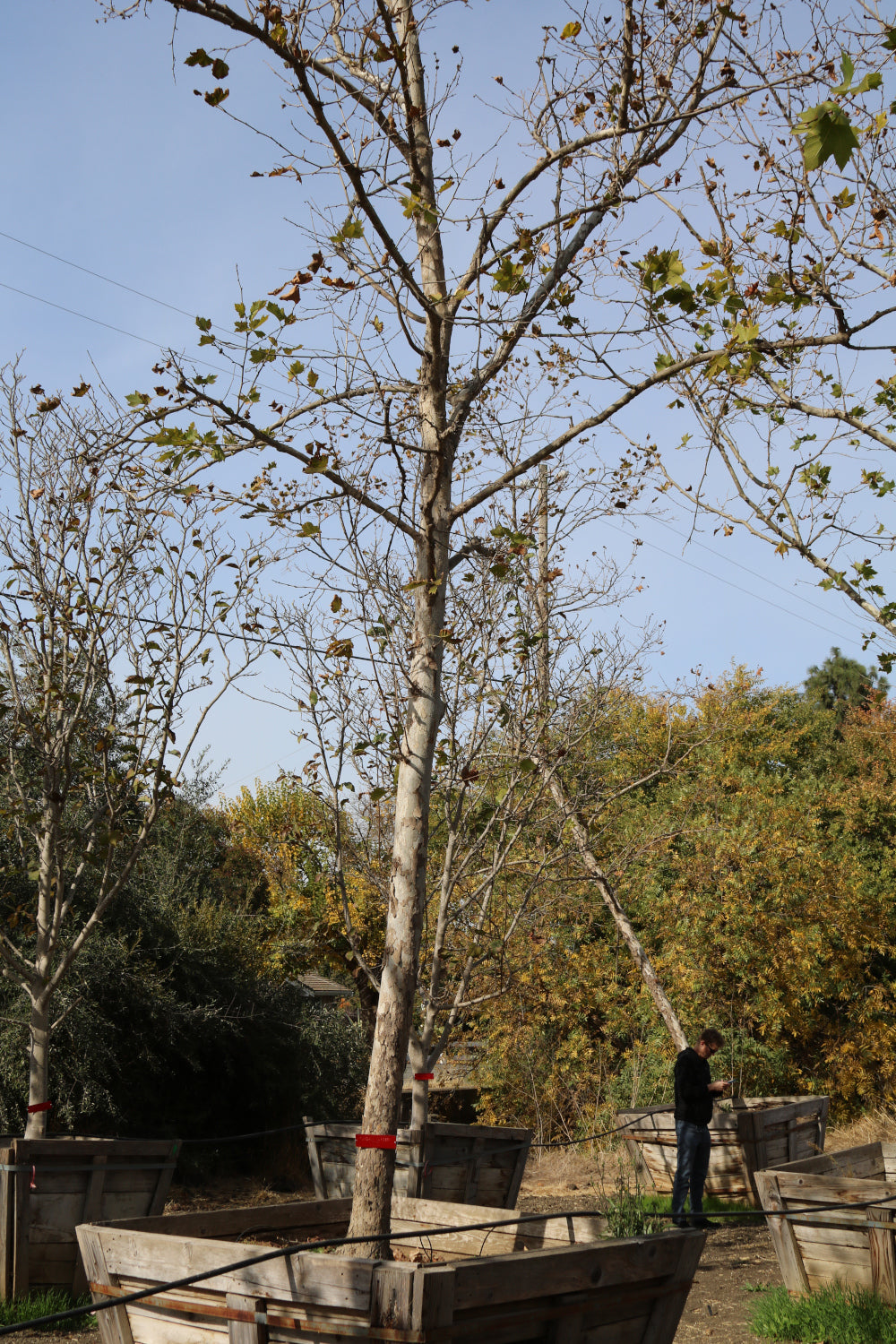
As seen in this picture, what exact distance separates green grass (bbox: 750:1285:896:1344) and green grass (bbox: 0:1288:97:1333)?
11.5 feet

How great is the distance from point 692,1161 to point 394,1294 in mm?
5841

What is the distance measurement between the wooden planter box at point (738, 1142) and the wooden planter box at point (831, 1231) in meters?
3.36

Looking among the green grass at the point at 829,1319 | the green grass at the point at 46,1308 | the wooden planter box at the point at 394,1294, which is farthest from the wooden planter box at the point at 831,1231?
the green grass at the point at 46,1308

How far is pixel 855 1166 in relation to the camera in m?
6.92

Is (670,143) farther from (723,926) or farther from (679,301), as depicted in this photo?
(723,926)

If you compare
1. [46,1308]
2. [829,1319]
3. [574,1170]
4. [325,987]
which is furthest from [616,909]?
[325,987]

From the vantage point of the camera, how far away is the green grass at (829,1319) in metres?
4.92

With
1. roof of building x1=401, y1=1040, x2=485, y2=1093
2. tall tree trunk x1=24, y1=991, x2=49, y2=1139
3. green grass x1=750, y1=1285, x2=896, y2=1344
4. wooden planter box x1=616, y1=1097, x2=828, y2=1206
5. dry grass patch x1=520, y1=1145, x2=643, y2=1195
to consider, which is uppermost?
tall tree trunk x1=24, y1=991, x2=49, y2=1139

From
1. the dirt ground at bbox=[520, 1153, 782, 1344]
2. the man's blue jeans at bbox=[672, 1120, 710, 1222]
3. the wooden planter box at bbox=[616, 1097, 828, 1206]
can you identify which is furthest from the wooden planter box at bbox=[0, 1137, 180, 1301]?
the wooden planter box at bbox=[616, 1097, 828, 1206]

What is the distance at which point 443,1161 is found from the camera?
7285mm

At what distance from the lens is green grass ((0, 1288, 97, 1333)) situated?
213 inches

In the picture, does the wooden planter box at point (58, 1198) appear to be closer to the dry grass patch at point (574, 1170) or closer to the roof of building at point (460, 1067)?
the dry grass patch at point (574, 1170)

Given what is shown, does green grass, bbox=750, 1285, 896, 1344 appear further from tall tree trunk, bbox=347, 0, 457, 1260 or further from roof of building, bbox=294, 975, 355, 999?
roof of building, bbox=294, 975, 355, 999

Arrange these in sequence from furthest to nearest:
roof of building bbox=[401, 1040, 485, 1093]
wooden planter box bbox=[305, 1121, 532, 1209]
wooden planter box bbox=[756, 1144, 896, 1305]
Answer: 1. roof of building bbox=[401, 1040, 485, 1093]
2. wooden planter box bbox=[305, 1121, 532, 1209]
3. wooden planter box bbox=[756, 1144, 896, 1305]
